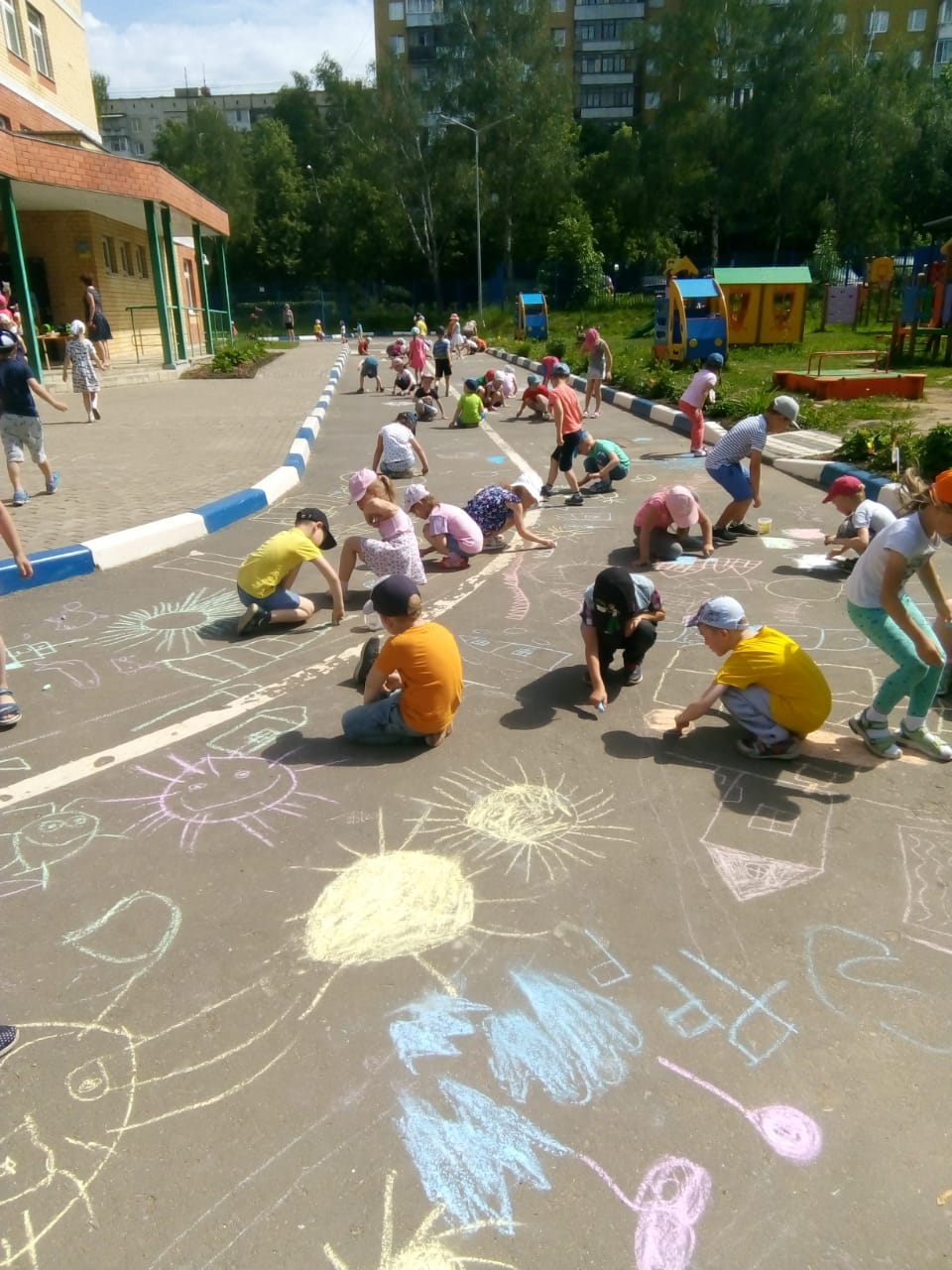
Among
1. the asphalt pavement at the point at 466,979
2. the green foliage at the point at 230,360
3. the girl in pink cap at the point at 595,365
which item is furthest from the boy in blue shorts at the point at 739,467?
the green foliage at the point at 230,360

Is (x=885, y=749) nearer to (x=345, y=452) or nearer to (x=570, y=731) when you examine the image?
(x=570, y=731)

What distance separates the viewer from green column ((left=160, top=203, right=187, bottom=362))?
881 inches

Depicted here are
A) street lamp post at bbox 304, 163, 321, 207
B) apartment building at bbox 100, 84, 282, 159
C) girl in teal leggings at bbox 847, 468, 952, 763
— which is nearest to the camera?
girl in teal leggings at bbox 847, 468, 952, 763

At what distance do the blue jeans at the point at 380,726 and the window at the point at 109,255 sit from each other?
2381 cm

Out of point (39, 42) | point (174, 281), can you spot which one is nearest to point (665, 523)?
point (174, 281)

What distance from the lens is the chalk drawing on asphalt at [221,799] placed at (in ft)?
10.9

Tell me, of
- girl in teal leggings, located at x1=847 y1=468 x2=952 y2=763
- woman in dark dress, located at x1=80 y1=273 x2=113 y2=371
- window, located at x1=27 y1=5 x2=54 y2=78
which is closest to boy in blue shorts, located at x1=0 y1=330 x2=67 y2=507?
girl in teal leggings, located at x1=847 y1=468 x2=952 y2=763

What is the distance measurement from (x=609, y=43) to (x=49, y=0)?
1793 inches

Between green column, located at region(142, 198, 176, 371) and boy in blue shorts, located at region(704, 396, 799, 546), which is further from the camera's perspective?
green column, located at region(142, 198, 176, 371)

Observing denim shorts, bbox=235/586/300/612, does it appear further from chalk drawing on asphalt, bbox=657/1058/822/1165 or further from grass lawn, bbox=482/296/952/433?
grass lawn, bbox=482/296/952/433

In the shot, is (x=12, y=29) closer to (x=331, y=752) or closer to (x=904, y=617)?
(x=331, y=752)

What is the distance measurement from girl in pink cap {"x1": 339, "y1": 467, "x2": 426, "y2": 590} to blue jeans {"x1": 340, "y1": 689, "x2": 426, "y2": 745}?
1.91 metres

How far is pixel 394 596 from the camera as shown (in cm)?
380

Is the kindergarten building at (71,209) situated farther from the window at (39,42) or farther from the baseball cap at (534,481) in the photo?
the baseball cap at (534,481)
